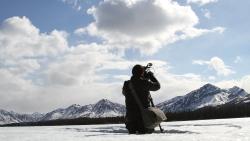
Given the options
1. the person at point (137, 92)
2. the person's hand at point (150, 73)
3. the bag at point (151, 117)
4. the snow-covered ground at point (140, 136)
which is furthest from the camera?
the person's hand at point (150, 73)

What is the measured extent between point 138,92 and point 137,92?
31mm

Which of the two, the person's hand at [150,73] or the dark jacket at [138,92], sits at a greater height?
the person's hand at [150,73]

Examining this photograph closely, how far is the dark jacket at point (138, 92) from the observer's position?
1134cm

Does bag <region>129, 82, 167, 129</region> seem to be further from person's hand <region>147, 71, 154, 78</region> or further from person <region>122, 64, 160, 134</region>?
person's hand <region>147, 71, 154, 78</region>

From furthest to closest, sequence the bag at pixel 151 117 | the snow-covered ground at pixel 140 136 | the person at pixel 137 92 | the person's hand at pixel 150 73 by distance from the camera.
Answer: the person's hand at pixel 150 73 < the person at pixel 137 92 < the bag at pixel 151 117 < the snow-covered ground at pixel 140 136

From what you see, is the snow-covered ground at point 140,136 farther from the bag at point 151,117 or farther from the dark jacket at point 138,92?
the dark jacket at point 138,92

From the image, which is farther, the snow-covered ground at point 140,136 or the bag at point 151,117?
the bag at point 151,117

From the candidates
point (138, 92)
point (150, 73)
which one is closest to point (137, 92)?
point (138, 92)

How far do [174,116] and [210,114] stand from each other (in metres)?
16.7

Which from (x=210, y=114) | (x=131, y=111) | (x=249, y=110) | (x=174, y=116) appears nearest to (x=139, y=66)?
(x=131, y=111)

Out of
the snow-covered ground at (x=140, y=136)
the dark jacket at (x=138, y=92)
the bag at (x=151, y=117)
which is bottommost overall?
the snow-covered ground at (x=140, y=136)

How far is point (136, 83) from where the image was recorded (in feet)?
38.0

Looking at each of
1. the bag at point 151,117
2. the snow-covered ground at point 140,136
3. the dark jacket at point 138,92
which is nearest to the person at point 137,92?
the dark jacket at point 138,92

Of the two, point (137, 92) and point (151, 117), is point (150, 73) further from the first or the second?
point (151, 117)
